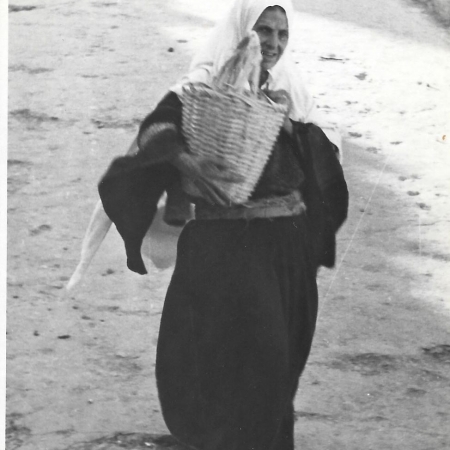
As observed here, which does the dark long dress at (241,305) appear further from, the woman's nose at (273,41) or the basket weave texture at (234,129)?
the woman's nose at (273,41)

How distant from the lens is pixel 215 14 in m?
3.40

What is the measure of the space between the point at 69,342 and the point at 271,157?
1055 mm

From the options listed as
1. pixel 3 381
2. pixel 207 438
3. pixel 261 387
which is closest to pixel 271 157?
pixel 261 387

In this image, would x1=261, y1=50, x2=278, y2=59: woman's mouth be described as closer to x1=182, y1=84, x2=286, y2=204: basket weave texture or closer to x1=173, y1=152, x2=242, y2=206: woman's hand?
x1=182, y1=84, x2=286, y2=204: basket weave texture

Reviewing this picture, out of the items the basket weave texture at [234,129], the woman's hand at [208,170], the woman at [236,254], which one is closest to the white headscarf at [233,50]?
the woman at [236,254]

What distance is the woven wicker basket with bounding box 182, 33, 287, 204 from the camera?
118 inches

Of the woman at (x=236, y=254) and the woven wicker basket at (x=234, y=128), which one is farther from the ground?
the woven wicker basket at (x=234, y=128)

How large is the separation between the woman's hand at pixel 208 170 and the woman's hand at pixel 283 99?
252 millimetres

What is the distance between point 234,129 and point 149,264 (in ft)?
2.19

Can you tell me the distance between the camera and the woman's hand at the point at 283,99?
3.10m

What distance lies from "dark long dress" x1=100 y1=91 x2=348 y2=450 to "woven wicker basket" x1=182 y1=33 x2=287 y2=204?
54 mm

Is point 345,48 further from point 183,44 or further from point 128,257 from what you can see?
point 128,257

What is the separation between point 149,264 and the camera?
3.36 metres

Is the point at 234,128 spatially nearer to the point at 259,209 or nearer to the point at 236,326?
the point at 259,209
